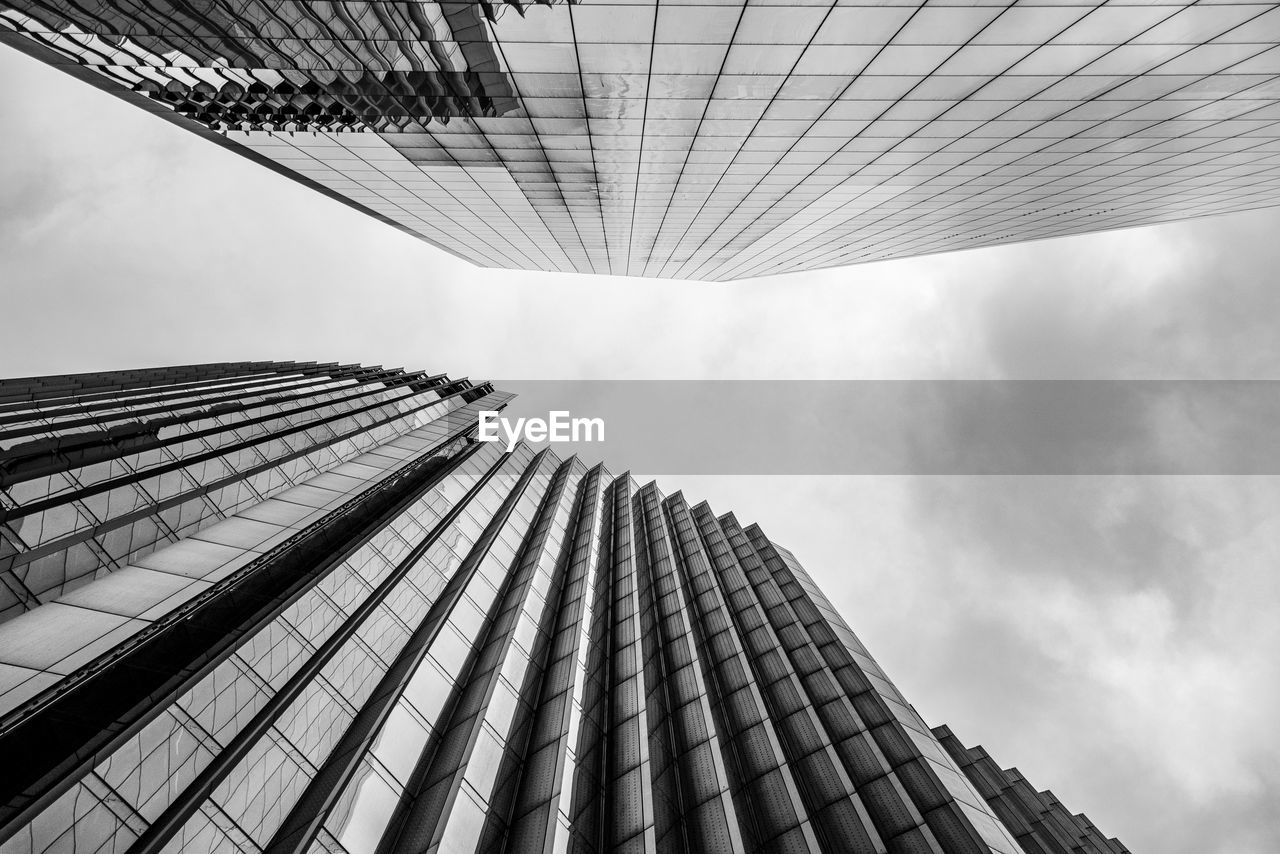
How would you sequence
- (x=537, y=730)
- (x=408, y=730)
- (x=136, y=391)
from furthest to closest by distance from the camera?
(x=136, y=391), (x=537, y=730), (x=408, y=730)

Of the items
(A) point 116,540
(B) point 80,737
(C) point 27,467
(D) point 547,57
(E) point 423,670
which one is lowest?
(E) point 423,670

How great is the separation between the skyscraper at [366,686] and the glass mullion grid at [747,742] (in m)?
0.10

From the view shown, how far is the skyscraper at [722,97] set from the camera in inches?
435

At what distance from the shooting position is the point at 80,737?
9.23m

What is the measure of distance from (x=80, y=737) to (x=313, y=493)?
41.2 ft

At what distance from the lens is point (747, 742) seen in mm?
17250

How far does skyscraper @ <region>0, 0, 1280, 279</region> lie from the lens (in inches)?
435

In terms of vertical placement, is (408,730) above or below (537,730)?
above

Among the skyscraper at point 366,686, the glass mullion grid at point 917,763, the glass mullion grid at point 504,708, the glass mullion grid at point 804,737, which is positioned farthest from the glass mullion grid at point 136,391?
the glass mullion grid at point 917,763

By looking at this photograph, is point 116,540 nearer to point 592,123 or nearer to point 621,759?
point 621,759

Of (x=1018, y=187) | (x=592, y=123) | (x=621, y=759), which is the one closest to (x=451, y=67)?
(x=592, y=123)

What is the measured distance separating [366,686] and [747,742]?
39.6 feet

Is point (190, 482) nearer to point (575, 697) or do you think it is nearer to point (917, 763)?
point (575, 697)

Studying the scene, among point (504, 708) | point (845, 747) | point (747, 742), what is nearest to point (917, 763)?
point (845, 747)
